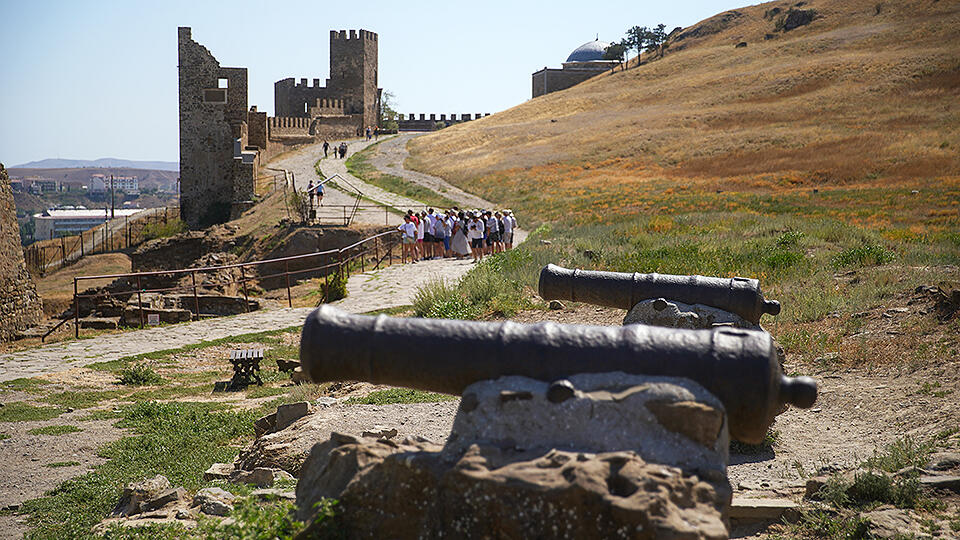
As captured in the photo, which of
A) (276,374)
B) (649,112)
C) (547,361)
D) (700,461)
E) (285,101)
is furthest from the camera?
(285,101)

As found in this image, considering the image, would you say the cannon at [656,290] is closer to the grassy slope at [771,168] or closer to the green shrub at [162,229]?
the grassy slope at [771,168]

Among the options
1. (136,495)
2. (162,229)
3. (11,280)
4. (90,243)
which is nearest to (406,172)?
(162,229)

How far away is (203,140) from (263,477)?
40.0 metres

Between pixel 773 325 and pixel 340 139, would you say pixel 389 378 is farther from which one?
pixel 340 139

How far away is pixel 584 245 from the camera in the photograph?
20.8 m

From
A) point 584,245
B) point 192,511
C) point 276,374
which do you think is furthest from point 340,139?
point 192,511

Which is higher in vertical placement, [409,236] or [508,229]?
[508,229]

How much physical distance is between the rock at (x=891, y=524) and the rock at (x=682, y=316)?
1996 millimetres

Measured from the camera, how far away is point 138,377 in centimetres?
1288

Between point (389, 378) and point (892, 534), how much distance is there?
346 cm

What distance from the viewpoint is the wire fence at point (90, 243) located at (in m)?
36.3

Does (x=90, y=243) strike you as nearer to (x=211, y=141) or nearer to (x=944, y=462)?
(x=211, y=141)

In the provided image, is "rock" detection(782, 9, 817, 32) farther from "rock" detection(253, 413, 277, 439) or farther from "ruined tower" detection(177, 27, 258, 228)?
"rock" detection(253, 413, 277, 439)

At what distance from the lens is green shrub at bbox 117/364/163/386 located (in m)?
12.8
